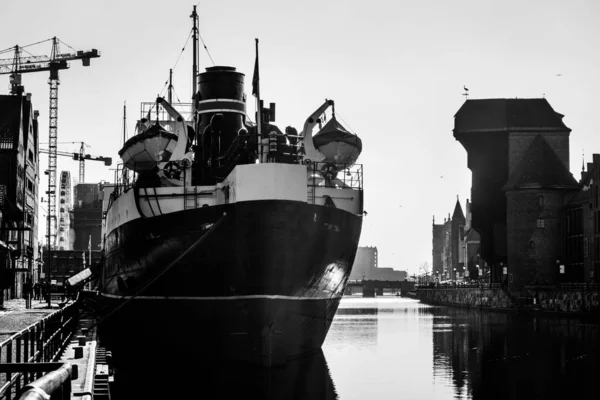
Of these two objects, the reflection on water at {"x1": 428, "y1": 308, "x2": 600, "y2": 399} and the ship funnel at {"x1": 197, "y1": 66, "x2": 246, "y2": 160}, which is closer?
the reflection on water at {"x1": 428, "y1": 308, "x2": 600, "y2": 399}

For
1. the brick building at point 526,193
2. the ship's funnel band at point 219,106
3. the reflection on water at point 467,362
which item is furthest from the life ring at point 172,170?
the brick building at point 526,193

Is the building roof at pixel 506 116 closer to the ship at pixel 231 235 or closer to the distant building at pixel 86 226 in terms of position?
the ship at pixel 231 235

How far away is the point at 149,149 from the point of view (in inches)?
1420

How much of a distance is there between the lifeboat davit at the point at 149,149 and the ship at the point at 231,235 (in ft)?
0.16

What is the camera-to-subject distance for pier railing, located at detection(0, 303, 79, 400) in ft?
28.9

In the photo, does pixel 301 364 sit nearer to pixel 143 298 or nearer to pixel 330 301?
pixel 330 301

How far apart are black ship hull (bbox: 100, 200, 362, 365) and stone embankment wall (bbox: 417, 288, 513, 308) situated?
222 feet

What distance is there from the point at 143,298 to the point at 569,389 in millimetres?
14781

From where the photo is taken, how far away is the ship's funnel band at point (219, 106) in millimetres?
36844

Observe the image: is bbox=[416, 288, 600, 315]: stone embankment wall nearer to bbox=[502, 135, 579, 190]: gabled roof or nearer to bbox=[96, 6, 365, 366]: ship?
bbox=[502, 135, 579, 190]: gabled roof

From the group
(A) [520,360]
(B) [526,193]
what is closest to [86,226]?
(B) [526,193]

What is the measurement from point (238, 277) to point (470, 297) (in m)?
88.0

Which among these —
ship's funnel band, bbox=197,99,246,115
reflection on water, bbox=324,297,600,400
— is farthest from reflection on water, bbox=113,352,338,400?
ship's funnel band, bbox=197,99,246,115

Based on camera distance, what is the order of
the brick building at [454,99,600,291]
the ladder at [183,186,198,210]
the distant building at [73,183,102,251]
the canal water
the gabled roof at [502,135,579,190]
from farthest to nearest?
the distant building at [73,183,102,251] → the gabled roof at [502,135,579,190] → the brick building at [454,99,600,291] → the ladder at [183,186,198,210] → the canal water
